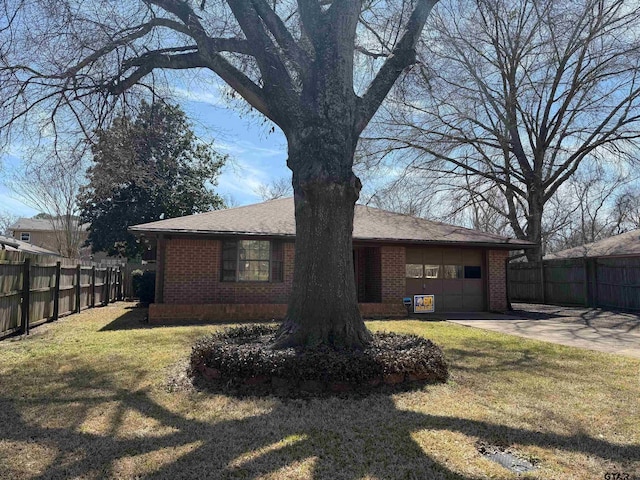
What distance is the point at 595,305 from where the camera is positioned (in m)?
18.2

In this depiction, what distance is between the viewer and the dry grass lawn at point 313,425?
3277mm

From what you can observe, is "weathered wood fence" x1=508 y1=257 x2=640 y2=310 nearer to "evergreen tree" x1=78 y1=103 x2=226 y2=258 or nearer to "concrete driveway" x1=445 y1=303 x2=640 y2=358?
"concrete driveway" x1=445 y1=303 x2=640 y2=358

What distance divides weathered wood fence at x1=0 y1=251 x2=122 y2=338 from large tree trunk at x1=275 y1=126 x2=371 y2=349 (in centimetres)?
624

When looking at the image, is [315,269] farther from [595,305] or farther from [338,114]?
[595,305]

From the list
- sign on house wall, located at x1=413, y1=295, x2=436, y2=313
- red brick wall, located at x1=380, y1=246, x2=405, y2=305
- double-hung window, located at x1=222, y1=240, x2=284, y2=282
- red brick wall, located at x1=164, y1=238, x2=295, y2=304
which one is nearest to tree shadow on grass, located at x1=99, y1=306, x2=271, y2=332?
red brick wall, located at x1=164, y1=238, x2=295, y2=304

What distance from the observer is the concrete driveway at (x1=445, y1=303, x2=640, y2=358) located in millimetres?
9035

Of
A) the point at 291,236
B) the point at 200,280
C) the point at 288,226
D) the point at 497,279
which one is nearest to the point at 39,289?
the point at 200,280

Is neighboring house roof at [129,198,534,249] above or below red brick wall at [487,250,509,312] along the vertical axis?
above

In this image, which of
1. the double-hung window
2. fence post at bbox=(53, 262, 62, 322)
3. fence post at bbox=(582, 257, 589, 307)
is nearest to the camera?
fence post at bbox=(53, 262, 62, 322)

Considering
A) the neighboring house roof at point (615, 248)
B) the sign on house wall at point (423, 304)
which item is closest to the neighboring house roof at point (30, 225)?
the sign on house wall at point (423, 304)

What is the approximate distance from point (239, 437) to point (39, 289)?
884 centimetres

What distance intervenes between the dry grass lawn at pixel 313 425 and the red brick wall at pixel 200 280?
5640 mm

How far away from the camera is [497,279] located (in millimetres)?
15758

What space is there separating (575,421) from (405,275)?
10.5 meters
